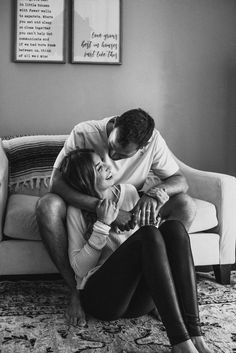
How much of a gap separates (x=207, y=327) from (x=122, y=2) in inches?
91.4

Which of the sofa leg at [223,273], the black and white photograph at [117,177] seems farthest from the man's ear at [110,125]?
the sofa leg at [223,273]

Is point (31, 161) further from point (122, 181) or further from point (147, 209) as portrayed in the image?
point (147, 209)

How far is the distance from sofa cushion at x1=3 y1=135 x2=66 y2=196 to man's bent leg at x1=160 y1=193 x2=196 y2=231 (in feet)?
2.73

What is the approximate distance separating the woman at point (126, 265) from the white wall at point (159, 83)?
4.42ft

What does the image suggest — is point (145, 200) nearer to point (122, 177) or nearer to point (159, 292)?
point (122, 177)

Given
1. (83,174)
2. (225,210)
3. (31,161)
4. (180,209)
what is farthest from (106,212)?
(31,161)

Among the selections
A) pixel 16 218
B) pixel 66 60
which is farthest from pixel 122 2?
pixel 16 218

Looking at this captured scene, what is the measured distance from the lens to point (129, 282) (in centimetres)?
163

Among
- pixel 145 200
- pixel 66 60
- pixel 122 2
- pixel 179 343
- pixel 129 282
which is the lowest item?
pixel 179 343

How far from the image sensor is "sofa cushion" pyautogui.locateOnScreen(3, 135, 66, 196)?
Result: 2801 mm

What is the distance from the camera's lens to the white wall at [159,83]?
10.6 feet

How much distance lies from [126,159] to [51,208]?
46 centimetres

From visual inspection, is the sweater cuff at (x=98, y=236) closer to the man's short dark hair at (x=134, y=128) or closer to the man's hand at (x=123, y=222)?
the man's hand at (x=123, y=222)

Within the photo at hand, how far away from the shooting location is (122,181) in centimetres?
229
